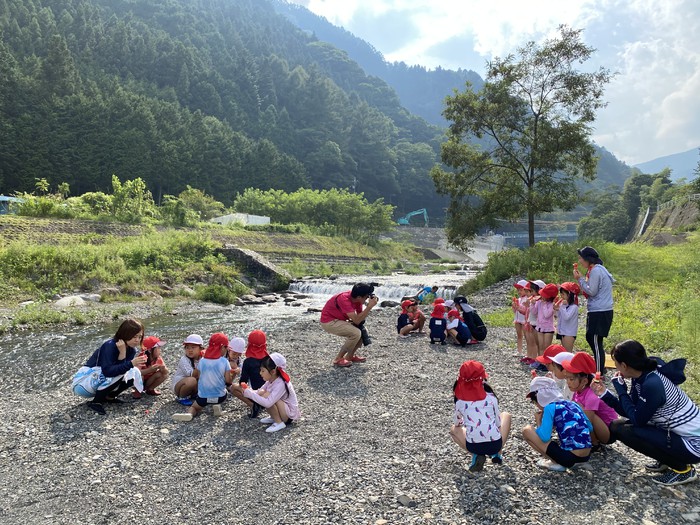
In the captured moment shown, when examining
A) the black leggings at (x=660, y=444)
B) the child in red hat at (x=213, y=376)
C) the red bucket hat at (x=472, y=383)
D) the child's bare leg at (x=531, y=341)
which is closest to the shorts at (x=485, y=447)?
the red bucket hat at (x=472, y=383)

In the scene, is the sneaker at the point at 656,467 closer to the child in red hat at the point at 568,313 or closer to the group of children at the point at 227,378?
the child in red hat at the point at 568,313

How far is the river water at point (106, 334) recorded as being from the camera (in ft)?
33.8

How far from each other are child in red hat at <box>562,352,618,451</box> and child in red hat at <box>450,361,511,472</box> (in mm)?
823

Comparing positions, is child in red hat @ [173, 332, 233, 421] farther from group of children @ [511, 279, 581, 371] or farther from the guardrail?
the guardrail

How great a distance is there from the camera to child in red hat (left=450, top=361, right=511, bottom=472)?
183 inches

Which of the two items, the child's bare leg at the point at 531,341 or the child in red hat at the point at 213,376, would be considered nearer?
the child in red hat at the point at 213,376

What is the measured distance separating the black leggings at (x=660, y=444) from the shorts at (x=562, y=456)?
1.56 feet

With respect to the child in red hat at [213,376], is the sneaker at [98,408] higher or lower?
lower

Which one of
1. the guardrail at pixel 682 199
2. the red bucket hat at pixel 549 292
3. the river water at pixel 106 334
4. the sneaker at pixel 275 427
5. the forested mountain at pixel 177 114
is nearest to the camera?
the sneaker at pixel 275 427

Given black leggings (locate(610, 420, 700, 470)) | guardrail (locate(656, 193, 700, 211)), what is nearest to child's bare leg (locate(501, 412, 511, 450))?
black leggings (locate(610, 420, 700, 470))

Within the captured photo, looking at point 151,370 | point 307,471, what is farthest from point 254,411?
point 151,370

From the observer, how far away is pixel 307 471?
16.0 feet

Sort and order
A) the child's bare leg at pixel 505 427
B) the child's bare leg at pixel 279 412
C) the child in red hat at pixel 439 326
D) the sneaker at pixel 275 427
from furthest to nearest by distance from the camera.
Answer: the child in red hat at pixel 439 326 < the child's bare leg at pixel 279 412 < the sneaker at pixel 275 427 < the child's bare leg at pixel 505 427

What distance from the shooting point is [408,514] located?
158 inches
